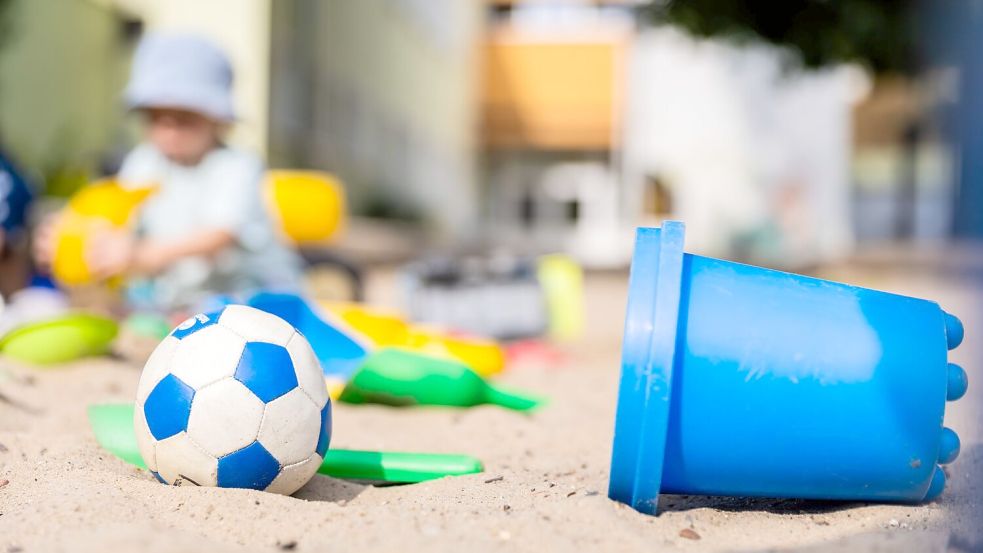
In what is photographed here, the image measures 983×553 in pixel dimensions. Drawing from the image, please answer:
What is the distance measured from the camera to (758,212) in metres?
13.5

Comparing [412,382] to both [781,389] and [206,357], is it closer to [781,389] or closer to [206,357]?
[206,357]

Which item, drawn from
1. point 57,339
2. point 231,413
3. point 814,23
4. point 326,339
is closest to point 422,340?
point 326,339

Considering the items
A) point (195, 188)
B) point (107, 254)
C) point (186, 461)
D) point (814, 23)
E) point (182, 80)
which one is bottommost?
point (186, 461)

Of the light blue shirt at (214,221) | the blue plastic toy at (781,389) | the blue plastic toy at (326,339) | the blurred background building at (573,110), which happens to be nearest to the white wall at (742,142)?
the blurred background building at (573,110)

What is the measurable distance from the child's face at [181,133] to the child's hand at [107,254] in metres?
0.50

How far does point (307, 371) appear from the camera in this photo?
146cm

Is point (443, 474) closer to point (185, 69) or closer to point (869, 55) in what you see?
point (185, 69)

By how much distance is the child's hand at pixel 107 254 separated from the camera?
273 centimetres

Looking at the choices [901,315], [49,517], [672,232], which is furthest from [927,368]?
[49,517]

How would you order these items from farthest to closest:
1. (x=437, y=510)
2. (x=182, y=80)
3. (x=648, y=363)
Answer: (x=182, y=80), (x=437, y=510), (x=648, y=363)

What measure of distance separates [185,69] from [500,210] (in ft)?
44.3

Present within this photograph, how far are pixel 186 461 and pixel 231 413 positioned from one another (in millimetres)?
96

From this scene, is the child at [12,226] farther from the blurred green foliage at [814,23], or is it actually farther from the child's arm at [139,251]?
the blurred green foliage at [814,23]

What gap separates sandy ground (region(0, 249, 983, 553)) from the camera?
3.91 ft
